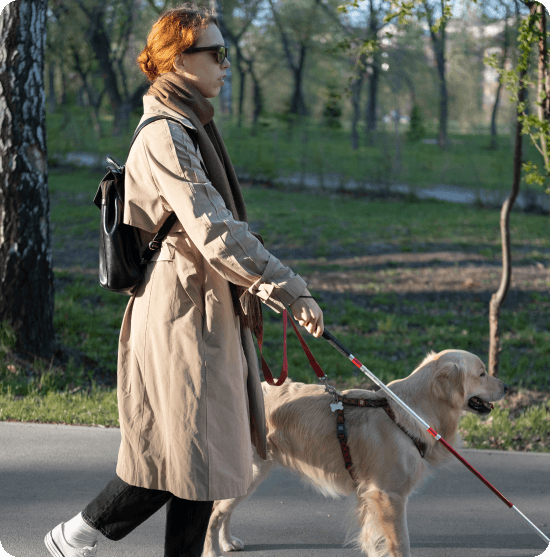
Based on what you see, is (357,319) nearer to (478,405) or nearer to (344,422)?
(478,405)

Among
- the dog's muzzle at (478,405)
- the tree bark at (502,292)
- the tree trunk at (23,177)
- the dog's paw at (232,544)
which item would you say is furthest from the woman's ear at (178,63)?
the tree bark at (502,292)

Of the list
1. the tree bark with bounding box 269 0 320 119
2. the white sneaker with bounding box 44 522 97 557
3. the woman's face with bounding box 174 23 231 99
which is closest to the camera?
the woman's face with bounding box 174 23 231 99

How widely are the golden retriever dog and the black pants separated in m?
0.66

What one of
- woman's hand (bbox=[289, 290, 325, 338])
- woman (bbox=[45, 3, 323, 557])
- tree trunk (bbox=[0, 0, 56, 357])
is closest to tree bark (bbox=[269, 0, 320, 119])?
tree trunk (bbox=[0, 0, 56, 357])

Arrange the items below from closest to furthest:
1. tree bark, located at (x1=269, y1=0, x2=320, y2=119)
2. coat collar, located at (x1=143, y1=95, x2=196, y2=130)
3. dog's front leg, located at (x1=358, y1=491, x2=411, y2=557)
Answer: coat collar, located at (x1=143, y1=95, x2=196, y2=130), dog's front leg, located at (x1=358, y1=491, x2=411, y2=557), tree bark, located at (x1=269, y1=0, x2=320, y2=119)

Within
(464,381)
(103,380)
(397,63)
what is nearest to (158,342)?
(464,381)

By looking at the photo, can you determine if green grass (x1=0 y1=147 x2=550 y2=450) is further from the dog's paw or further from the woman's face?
the woman's face

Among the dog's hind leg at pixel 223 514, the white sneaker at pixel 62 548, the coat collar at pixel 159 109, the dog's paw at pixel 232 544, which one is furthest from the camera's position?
the dog's paw at pixel 232 544

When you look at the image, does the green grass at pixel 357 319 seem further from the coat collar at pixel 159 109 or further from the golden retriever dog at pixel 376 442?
the coat collar at pixel 159 109

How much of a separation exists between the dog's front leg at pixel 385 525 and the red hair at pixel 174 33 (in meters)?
2.13

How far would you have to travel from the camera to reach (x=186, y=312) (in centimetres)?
221

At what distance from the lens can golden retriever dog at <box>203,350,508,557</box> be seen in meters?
2.82

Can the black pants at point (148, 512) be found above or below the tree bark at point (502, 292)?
below

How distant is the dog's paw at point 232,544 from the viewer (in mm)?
3123
